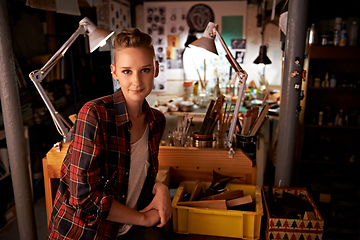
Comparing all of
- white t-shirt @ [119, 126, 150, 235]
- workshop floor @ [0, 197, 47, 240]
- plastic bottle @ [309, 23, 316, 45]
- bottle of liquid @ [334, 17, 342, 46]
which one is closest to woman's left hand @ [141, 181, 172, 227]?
white t-shirt @ [119, 126, 150, 235]

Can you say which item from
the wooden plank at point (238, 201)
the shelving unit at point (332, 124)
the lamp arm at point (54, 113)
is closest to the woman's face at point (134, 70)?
the lamp arm at point (54, 113)

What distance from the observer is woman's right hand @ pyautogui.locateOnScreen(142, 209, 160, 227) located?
133 cm

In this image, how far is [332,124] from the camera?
393 centimetres

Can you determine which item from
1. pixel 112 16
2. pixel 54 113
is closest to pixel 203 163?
pixel 54 113

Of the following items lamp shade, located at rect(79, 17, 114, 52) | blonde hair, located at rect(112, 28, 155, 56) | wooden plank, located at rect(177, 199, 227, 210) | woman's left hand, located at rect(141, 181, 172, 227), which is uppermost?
lamp shade, located at rect(79, 17, 114, 52)

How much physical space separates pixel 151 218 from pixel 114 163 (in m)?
0.29

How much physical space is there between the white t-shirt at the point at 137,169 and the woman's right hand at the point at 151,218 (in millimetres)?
158

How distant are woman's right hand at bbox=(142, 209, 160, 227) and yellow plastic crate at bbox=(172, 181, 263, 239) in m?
0.17

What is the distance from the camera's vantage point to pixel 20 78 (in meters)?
3.25

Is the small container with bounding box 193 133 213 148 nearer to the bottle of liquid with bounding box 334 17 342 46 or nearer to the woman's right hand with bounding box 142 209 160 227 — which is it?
the woman's right hand with bounding box 142 209 160 227

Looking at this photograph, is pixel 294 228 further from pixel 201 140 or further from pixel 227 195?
pixel 201 140

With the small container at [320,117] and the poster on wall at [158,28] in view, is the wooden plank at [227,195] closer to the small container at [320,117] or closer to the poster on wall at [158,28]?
the small container at [320,117]

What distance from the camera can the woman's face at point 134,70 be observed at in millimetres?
1324

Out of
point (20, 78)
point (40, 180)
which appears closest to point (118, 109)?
point (20, 78)
